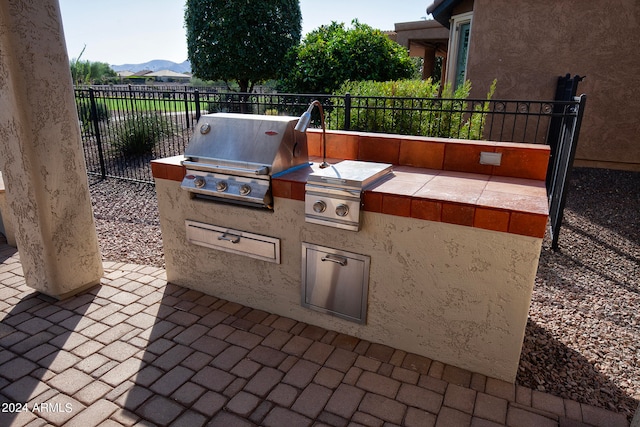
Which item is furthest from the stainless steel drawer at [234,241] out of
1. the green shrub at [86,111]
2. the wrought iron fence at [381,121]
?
the green shrub at [86,111]

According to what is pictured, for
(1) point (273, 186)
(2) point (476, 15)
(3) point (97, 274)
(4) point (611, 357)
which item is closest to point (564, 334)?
(4) point (611, 357)

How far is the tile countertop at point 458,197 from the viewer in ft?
7.50

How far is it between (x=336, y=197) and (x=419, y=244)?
59cm

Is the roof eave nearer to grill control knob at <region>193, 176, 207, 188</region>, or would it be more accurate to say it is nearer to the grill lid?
the grill lid

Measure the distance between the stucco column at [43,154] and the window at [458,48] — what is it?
7.67 meters

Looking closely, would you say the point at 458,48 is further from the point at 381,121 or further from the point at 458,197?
the point at 458,197

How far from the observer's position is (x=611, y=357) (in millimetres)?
2920

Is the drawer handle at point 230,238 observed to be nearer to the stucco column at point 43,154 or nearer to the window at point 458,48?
the stucco column at point 43,154

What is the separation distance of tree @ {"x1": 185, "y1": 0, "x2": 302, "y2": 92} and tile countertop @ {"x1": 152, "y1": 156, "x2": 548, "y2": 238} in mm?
14110

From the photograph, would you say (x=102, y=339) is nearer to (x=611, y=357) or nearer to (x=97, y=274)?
(x=97, y=274)

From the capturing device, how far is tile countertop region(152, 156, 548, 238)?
229 cm

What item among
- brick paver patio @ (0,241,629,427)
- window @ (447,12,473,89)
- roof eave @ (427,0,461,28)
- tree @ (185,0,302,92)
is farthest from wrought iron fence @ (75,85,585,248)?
tree @ (185,0,302,92)

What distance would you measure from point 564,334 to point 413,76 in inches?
364

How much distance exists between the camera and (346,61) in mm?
9703
